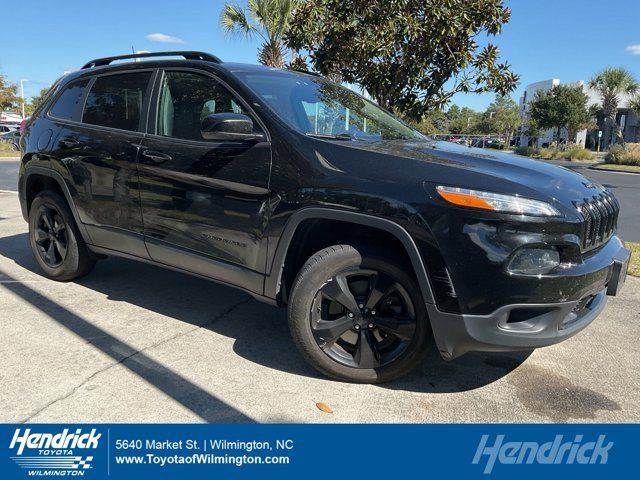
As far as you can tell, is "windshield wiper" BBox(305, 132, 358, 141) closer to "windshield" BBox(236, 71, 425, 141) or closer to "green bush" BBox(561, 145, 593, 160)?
"windshield" BBox(236, 71, 425, 141)

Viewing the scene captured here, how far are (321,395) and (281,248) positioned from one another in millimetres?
877

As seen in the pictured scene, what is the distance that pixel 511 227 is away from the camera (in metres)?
2.49

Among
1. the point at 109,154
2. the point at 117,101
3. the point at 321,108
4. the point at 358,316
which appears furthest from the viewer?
the point at 117,101

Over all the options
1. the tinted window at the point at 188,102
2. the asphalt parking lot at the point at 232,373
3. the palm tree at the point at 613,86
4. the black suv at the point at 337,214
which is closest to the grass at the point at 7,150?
the asphalt parking lot at the point at 232,373

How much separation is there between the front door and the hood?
635 mm

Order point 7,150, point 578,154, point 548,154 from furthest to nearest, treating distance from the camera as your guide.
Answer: point 548,154
point 578,154
point 7,150

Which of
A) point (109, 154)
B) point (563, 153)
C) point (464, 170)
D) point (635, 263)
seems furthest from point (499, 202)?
point (563, 153)

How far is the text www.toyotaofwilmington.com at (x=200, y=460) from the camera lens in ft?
7.85

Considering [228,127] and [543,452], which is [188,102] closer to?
[228,127]

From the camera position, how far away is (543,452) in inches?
97.3

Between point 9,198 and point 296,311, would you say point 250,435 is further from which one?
point 9,198

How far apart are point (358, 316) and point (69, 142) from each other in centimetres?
296

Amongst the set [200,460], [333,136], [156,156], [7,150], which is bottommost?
[7,150]

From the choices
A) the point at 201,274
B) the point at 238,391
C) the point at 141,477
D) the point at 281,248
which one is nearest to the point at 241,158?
the point at 281,248
